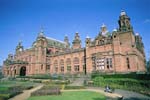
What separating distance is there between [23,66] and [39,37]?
1556cm

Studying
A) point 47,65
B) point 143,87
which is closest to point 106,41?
point 143,87

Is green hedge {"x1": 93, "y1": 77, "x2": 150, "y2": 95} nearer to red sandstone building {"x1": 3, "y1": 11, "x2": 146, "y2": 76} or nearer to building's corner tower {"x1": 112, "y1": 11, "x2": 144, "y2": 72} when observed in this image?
red sandstone building {"x1": 3, "y1": 11, "x2": 146, "y2": 76}

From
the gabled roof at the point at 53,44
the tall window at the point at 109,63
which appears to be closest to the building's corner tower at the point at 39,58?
the gabled roof at the point at 53,44

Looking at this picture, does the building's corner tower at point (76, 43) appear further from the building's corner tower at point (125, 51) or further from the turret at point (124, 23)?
the building's corner tower at point (125, 51)

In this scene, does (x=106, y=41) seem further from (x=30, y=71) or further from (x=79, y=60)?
(x=30, y=71)

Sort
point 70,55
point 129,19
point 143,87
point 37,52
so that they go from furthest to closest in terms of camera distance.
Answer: point 37,52 < point 70,55 < point 129,19 < point 143,87

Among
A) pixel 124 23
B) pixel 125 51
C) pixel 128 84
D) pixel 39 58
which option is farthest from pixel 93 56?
pixel 39 58

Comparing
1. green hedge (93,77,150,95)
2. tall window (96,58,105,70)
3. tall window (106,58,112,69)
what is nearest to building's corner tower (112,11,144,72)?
tall window (106,58,112,69)

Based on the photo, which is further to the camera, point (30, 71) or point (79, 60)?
point (30, 71)

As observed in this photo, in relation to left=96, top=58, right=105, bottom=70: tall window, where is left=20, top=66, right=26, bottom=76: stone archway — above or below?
below

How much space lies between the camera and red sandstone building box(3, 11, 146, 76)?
39594 mm

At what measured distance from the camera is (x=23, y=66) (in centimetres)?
6397

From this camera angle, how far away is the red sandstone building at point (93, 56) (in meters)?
39.6

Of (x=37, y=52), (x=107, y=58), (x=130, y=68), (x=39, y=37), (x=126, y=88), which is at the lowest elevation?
(x=126, y=88)
